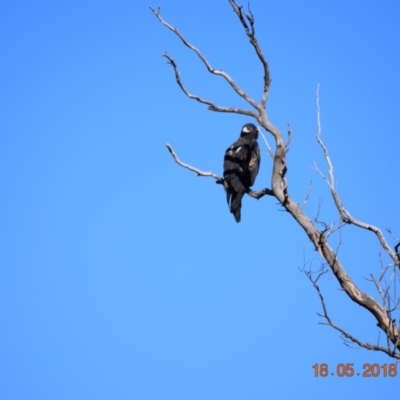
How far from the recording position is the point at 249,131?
9.91 m

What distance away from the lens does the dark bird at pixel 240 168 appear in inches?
352

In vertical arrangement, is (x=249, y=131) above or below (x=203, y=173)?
above

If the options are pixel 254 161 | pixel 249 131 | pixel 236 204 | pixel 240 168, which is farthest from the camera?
pixel 249 131

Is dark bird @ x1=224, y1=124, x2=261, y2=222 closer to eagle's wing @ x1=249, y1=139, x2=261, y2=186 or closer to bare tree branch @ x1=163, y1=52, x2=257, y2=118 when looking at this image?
eagle's wing @ x1=249, y1=139, x2=261, y2=186

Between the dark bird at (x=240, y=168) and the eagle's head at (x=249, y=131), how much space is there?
3 cm

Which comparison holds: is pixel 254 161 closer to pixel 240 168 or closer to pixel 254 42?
pixel 240 168

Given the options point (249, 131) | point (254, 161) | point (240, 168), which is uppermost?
point (249, 131)

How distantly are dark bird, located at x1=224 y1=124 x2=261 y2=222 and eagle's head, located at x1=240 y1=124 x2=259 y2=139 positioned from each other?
3 cm

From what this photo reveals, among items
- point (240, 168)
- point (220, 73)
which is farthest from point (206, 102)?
point (240, 168)

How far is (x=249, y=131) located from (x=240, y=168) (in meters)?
1.09

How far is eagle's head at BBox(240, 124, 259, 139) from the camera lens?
9.84 metres

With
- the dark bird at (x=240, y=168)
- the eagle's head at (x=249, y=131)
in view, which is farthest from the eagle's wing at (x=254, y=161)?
the eagle's head at (x=249, y=131)

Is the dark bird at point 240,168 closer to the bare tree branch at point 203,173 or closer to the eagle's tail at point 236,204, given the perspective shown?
the eagle's tail at point 236,204

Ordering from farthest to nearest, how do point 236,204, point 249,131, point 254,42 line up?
point 249,131
point 236,204
point 254,42
